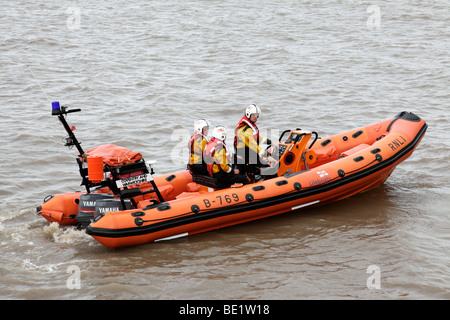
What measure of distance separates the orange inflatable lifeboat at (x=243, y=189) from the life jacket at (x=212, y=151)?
19 cm

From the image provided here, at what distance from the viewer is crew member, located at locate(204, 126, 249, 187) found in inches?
231

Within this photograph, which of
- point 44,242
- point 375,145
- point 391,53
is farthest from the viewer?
point 391,53

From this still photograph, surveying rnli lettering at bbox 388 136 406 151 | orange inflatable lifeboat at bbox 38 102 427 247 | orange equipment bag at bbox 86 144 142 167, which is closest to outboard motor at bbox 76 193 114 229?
orange inflatable lifeboat at bbox 38 102 427 247

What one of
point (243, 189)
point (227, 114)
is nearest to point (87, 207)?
point (243, 189)

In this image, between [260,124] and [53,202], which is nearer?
[53,202]

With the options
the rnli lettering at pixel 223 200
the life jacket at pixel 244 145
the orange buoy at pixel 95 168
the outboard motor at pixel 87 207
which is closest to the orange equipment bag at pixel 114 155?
the orange buoy at pixel 95 168

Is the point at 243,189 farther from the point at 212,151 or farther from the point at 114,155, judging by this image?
the point at 114,155

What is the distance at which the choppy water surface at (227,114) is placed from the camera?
16.8 feet

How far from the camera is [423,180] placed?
24.0 feet

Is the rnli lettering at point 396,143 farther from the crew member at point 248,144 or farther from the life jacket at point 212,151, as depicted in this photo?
the life jacket at point 212,151

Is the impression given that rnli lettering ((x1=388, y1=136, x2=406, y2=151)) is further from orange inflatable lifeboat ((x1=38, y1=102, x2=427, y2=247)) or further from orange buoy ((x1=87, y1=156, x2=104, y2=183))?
orange buoy ((x1=87, y1=156, x2=104, y2=183))
